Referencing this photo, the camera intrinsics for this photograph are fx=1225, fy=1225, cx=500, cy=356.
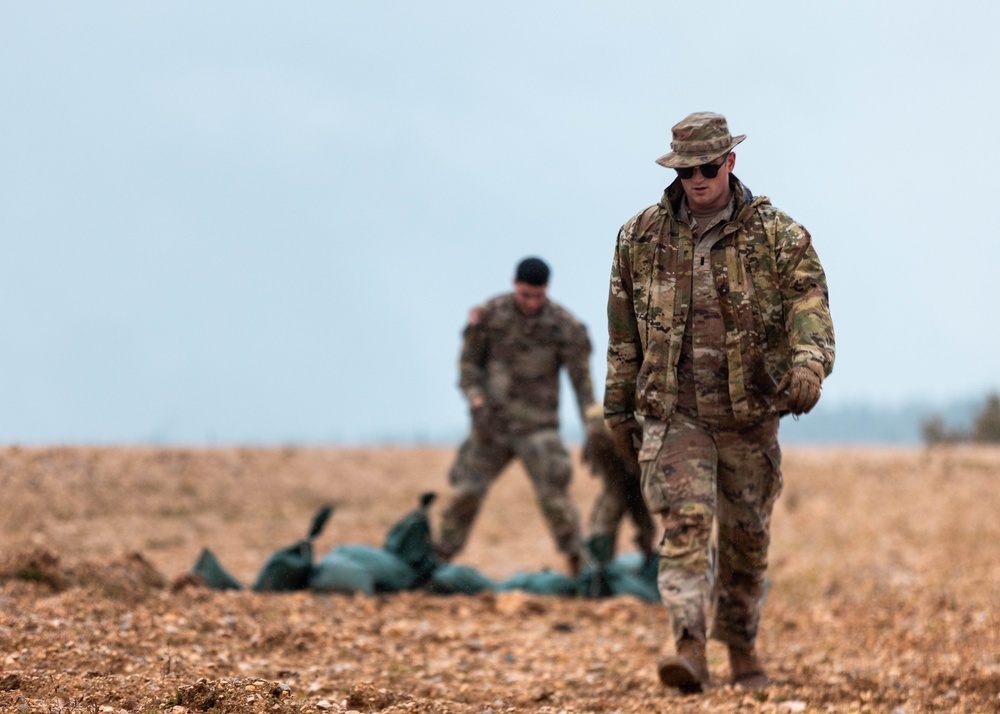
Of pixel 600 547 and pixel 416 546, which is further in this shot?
pixel 416 546

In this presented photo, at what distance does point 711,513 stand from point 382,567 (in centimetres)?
442

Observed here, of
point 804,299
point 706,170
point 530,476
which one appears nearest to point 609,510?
point 530,476

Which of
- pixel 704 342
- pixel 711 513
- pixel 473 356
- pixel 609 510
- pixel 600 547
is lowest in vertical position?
pixel 600 547

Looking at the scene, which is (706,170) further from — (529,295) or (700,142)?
(529,295)

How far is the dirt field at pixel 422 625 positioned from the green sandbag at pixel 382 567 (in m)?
0.23

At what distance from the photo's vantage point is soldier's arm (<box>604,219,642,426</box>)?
5688 millimetres

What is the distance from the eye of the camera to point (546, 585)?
31.6 ft

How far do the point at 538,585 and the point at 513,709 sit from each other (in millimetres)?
4546

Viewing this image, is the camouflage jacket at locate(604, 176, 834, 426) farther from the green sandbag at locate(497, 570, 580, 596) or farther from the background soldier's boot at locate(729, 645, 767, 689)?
the green sandbag at locate(497, 570, 580, 596)

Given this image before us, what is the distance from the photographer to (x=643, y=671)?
262 inches

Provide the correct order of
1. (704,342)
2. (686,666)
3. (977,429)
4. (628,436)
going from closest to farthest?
(686,666), (704,342), (628,436), (977,429)

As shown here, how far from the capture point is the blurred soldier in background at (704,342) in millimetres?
5344

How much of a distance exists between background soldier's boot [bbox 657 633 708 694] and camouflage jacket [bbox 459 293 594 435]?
176 inches

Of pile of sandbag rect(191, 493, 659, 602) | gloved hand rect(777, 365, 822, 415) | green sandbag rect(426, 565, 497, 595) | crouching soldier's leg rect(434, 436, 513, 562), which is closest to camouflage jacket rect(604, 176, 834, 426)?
gloved hand rect(777, 365, 822, 415)
